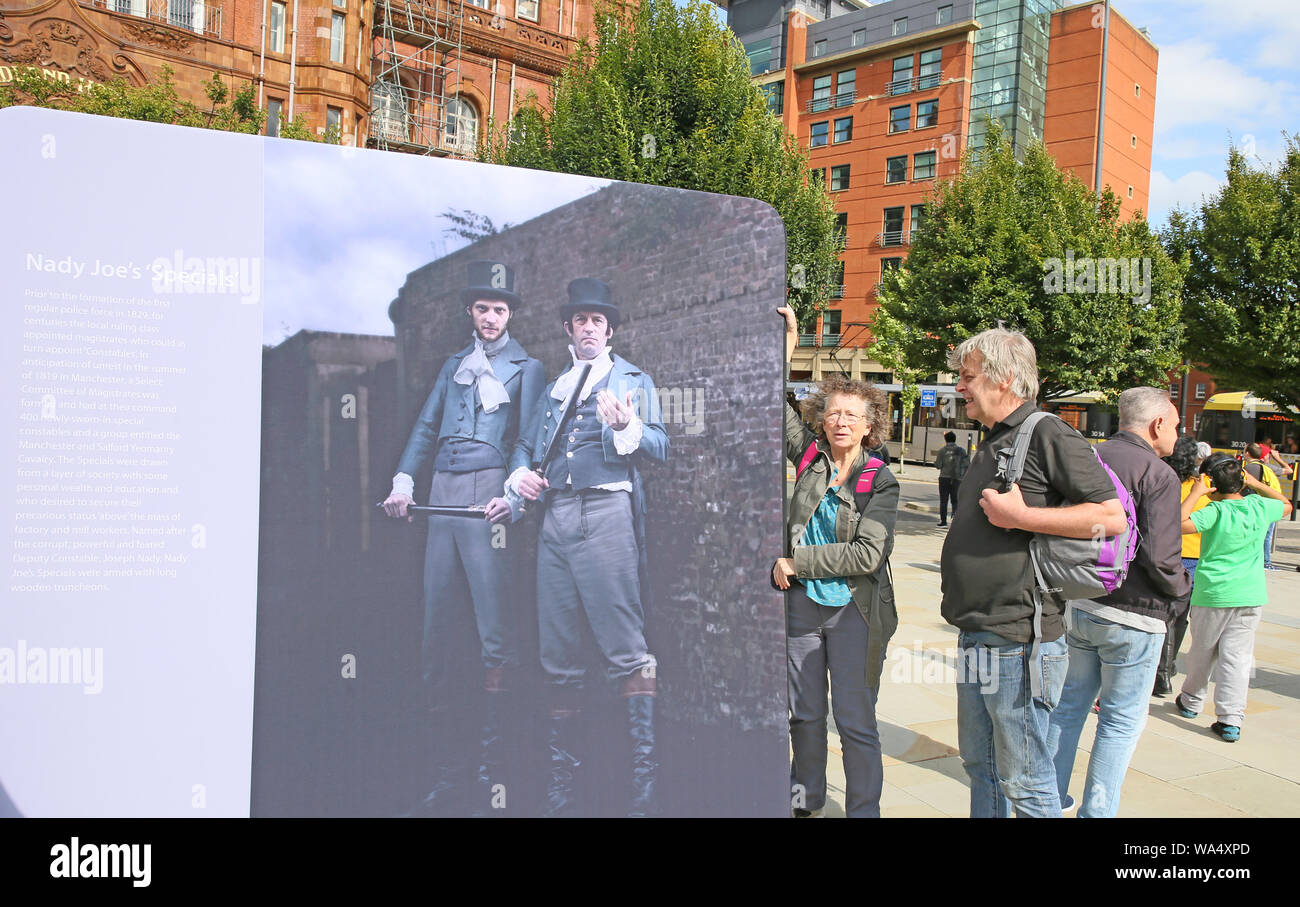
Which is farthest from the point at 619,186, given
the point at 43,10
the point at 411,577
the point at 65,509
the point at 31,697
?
the point at 43,10

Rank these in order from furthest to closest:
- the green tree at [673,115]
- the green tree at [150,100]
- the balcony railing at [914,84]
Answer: the balcony railing at [914,84] → the green tree at [150,100] → the green tree at [673,115]

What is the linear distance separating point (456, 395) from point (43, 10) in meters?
28.4

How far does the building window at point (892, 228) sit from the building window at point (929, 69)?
656 cm

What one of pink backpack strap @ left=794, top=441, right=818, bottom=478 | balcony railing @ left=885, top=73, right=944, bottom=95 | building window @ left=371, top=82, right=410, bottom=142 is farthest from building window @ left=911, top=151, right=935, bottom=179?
pink backpack strap @ left=794, top=441, right=818, bottom=478

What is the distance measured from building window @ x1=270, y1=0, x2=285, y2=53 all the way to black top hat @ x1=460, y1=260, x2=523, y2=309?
30.0 meters

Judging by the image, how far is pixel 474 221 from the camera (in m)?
2.43

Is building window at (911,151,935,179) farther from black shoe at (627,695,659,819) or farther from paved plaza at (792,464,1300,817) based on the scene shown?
black shoe at (627,695,659,819)

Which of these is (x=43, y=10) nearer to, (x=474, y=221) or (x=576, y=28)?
(x=576, y=28)

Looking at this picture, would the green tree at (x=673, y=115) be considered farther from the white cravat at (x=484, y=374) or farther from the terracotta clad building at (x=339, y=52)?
the terracotta clad building at (x=339, y=52)

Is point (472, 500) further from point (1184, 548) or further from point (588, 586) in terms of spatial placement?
point (1184, 548)

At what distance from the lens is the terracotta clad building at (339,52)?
76.7ft

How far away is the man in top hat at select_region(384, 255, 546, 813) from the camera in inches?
92.1

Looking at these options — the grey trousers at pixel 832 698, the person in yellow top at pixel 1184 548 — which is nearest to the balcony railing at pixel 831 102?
the person in yellow top at pixel 1184 548

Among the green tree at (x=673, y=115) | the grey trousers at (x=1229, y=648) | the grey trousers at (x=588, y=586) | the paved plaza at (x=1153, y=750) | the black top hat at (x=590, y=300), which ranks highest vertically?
the green tree at (x=673, y=115)
